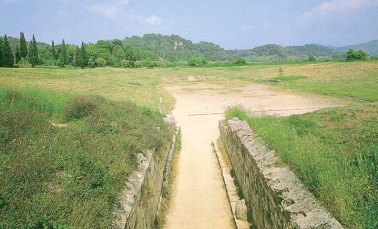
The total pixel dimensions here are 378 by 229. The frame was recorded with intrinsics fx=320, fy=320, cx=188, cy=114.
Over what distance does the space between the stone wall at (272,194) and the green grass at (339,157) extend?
8.6 inches

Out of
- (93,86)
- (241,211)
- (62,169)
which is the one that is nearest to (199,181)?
(241,211)

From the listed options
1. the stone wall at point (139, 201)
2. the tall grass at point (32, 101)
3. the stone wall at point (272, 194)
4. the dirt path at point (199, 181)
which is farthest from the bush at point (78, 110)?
the stone wall at point (272, 194)

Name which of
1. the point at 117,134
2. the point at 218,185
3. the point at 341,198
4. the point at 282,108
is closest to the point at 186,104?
the point at 282,108

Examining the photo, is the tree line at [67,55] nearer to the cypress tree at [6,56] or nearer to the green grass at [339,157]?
the cypress tree at [6,56]

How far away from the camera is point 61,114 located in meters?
10.5

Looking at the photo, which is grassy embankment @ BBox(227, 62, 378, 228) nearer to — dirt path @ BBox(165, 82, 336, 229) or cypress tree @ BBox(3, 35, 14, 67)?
dirt path @ BBox(165, 82, 336, 229)

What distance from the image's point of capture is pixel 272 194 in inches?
230

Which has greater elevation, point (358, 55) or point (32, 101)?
point (358, 55)

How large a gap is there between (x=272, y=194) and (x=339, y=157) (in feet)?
4.88

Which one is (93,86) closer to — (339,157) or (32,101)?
(32,101)

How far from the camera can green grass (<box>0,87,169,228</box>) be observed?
3.93m

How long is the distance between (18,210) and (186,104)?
2396 centimetres

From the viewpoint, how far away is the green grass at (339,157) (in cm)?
453

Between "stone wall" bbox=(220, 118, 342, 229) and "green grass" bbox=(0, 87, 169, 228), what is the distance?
269cm
